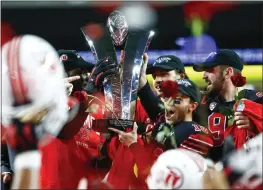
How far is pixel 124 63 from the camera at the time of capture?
4262mm

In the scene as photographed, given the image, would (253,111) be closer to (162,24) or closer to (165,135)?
(165,135)

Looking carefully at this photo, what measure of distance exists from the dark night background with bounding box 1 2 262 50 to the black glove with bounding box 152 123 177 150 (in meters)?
4.03

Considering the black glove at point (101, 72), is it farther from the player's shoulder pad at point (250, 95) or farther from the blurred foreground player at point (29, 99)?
the blurred foreground player at point (29, 99)

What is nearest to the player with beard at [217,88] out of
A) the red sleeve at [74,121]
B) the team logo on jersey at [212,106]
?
the team logo on jersey at [212,106]

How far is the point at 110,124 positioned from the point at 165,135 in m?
Result: 0.33

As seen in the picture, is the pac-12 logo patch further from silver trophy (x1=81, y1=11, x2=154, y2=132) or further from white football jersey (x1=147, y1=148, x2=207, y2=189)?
silver trophy (x1=81, y1=11, x2=154, y2=132)

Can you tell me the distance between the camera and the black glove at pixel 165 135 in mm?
3832

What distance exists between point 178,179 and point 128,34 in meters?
1.65

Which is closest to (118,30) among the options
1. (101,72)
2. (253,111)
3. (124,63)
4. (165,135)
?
(124,63)

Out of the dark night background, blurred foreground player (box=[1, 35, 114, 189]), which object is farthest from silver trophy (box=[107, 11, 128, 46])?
the dark night background

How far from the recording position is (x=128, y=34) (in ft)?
14.1

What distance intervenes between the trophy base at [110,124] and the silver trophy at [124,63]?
3.0 inches

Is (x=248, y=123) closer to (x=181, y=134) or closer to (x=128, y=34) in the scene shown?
(x=181, y=134)

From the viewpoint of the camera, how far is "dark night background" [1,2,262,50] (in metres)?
7.96
